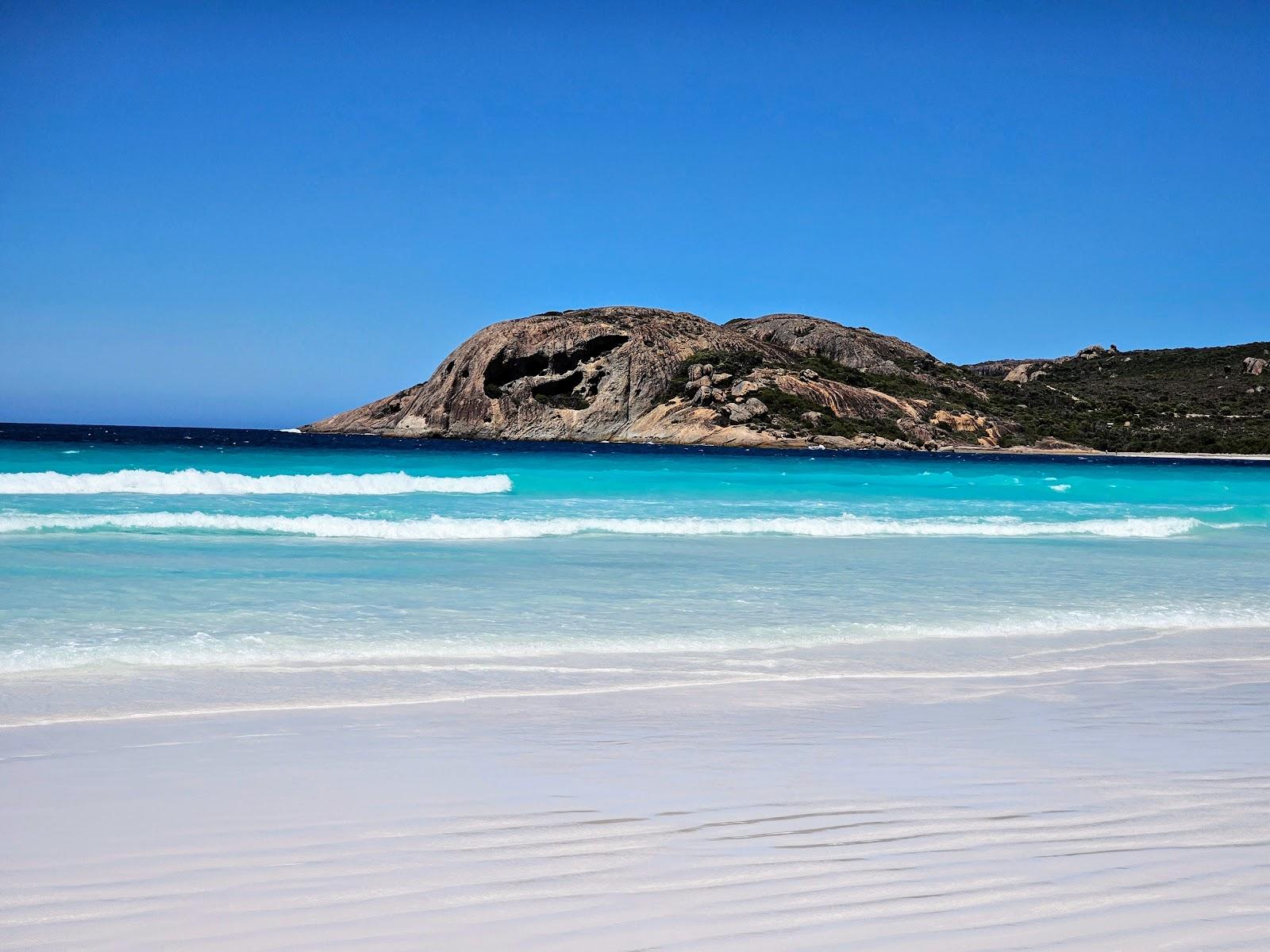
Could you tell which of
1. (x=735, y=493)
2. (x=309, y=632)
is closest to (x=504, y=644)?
(x=309, y=632)

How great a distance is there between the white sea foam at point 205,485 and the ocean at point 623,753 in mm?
11881

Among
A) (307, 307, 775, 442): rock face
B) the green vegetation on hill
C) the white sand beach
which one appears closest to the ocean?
the white sand beach

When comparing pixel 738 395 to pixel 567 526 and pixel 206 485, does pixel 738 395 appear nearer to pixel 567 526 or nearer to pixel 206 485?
pixel 206 485

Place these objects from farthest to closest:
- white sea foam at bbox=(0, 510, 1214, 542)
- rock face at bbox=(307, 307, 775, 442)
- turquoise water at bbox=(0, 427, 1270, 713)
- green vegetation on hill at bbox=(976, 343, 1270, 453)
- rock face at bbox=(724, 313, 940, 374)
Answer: rock face at bbox=(724, 313, 940, 374), rock face at bbox=(307, 307, 775, 442), green vegetation on hill at bbox=(976, 343, 1270, 453), white sea foam at bbox=(0, 510, 1214, 542), turquoise water at bbox=(0, 427, 1270, 713)

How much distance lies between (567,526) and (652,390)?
8166cm

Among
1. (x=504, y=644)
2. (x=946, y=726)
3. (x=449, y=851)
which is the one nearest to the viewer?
(x=449, y=851)

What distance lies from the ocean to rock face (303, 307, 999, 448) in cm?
7868

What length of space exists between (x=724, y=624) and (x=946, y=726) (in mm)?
3670

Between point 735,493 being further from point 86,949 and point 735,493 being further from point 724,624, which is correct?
point 86,949

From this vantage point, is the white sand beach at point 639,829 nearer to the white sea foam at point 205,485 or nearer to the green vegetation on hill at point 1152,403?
the white sea foam at point 205,485

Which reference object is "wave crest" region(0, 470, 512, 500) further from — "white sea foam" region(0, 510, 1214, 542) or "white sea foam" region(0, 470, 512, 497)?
"white sea foam" region(0, 510, 1214, 542)

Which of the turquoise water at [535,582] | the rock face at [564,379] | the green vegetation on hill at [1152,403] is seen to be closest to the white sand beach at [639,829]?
the turquoise water at [535,582]

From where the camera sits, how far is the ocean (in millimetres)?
3004

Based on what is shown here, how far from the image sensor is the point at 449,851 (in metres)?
3.48
